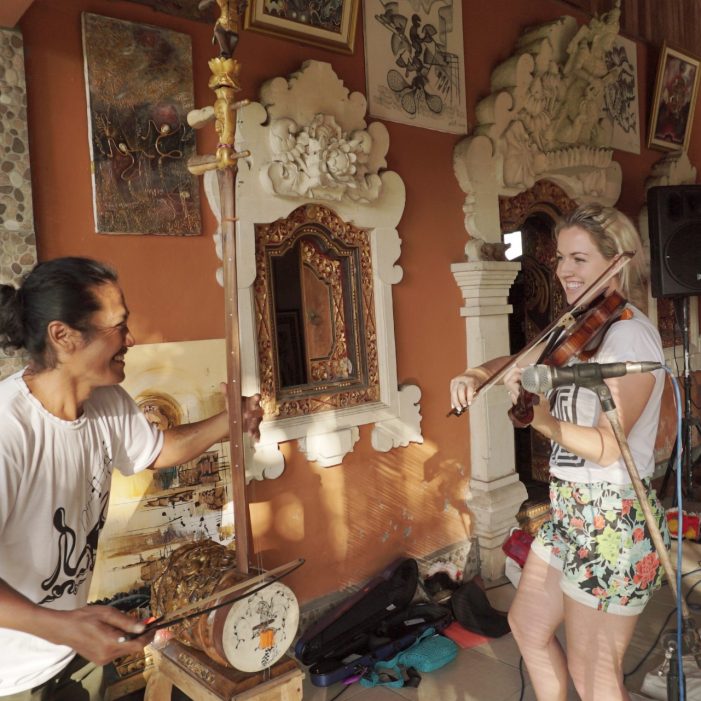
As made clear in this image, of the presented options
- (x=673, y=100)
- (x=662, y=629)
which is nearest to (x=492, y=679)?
(x=662, y=629)

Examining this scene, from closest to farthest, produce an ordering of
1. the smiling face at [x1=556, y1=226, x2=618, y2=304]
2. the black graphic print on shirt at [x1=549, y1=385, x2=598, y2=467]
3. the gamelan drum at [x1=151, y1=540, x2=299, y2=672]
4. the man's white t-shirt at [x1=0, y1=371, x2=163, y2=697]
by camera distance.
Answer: the man's white t-shirt at [x1=0, y1=371, x2=163, y2=697] < the gamelan drum at [x1=151, y1=540, x2=299, y2=672] < the black graphic print on shirt at [x1=549, y1=385, x2=598, y2=467] < the smiling face at [x1=556, y1=226, x2=618, y2=304]

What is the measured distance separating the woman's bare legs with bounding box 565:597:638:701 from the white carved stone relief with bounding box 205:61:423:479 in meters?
1.53

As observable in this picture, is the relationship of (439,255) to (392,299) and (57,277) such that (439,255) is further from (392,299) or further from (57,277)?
(57,277)

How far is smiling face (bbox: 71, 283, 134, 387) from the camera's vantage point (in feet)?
4.86

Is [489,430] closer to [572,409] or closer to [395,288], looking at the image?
[395,288]

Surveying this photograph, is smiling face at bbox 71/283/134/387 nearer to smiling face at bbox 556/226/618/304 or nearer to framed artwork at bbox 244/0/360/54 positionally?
smiling face at bbox 556/226/618/304

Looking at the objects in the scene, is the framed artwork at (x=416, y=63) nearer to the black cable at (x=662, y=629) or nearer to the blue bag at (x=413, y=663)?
the blue bag at (x=413, y=663)

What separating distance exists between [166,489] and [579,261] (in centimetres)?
174

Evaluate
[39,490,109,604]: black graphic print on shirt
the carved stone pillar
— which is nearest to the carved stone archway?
the carved stone pillar

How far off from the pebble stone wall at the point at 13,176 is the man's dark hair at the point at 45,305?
749 mm

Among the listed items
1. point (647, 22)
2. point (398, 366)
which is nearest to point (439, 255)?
point (398, 366)

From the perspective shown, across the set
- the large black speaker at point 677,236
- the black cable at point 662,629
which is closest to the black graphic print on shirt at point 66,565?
the black cable at point 662,629

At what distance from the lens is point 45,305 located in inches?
56.6

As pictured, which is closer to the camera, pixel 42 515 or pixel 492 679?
pixel 42 515
